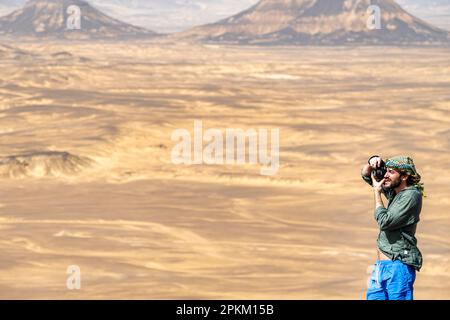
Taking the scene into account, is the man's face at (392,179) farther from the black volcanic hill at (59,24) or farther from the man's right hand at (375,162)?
→ the black volcanic hill at (59,24)

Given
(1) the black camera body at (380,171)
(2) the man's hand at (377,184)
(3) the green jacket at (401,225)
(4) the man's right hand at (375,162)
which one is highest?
(4) the man's right hand at (375,162)

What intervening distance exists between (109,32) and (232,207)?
11066 centimetres

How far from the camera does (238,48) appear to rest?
110688mm

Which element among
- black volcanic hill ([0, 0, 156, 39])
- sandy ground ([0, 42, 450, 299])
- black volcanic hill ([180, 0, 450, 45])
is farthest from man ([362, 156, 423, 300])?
black volcanic hill ([0, 0, 156, 39])

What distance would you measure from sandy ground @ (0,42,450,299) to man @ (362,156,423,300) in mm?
8667

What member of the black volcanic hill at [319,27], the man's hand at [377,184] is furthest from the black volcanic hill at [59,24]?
the man's hand at [377,184]

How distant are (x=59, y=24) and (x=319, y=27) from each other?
35.4 metres

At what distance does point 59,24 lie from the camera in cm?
13400

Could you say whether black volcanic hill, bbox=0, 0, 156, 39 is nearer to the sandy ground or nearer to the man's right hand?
the sandy ground

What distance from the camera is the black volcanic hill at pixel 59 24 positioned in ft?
427

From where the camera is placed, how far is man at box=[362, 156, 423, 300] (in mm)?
4863

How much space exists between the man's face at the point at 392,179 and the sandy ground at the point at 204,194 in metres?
8.69

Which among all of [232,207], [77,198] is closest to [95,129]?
[77,198]

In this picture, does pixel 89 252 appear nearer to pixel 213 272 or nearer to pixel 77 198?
pixel 213 272
